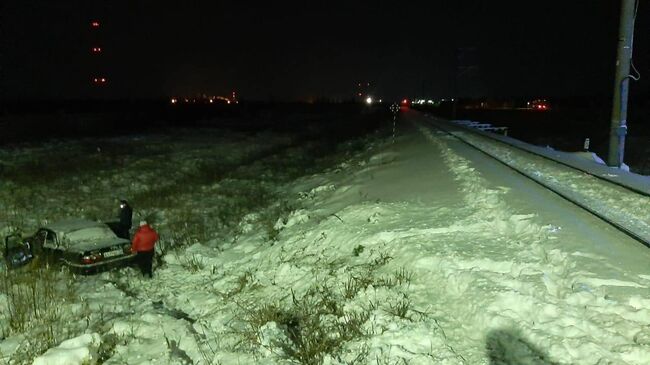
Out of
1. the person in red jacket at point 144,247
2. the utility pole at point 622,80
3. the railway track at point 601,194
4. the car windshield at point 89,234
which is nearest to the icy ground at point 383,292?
the person in red jacket at point 144,247

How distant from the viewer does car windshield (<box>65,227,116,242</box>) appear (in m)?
9.76

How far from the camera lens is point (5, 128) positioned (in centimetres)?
5047

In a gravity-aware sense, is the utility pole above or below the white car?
above

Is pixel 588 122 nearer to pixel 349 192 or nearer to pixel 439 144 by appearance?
pixel 439 144

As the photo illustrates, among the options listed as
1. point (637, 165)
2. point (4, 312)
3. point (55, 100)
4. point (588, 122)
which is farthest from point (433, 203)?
point (55, 100)

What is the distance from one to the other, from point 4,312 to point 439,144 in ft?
63.9

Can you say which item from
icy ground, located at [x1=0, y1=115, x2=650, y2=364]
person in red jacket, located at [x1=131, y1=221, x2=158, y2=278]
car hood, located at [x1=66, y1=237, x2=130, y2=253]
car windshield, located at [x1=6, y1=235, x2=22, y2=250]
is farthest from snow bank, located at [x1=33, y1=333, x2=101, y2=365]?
car windshield, located at [x1=6, y1=235, x2=22, y2=250]

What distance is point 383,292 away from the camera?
21.0 ft

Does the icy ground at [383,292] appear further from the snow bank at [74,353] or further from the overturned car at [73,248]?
the overturned car at [73,248]

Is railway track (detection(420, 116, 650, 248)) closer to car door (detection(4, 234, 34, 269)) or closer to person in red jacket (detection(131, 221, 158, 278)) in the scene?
person in red jacket (detection(131, 221, 158, 278))

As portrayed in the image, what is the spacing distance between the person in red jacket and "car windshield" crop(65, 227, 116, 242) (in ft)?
2.99

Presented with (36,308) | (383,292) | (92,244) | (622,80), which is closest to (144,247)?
(92,244)

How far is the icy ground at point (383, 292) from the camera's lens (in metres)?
5.10

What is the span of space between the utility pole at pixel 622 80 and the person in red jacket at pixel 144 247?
14180mm
